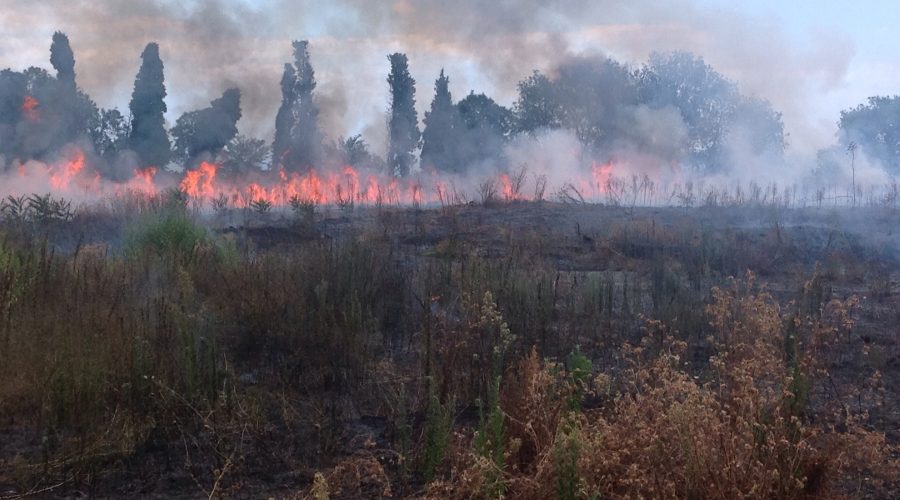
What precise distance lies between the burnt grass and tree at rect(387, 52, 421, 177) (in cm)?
2997

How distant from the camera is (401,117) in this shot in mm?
40312

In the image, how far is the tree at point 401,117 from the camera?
1582 inches

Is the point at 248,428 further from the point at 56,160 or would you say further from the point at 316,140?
the point at 316,140

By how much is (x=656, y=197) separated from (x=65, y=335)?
25.3 metres

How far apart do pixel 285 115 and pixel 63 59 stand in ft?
29.6

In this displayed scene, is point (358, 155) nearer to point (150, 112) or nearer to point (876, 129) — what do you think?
point (150, 112)

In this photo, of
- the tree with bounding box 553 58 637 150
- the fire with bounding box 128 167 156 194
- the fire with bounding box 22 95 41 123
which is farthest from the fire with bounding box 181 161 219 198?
the tree with bounding box 553 58 637 150

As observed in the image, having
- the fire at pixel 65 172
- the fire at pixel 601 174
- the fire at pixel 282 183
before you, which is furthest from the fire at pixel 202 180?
the fire at pixel 601 174

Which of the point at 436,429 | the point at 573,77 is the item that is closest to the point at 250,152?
the point at 573,77

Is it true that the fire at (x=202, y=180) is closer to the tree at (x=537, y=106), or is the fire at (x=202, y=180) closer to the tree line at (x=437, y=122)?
the tree line at (x=437, y=122)

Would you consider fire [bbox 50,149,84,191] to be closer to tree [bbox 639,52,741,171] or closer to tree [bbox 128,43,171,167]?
tree [bbox 128,43,171,167]

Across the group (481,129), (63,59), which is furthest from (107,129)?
(481,129)

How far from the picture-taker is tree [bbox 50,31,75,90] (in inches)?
1377

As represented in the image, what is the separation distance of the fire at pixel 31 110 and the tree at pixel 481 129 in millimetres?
17140
